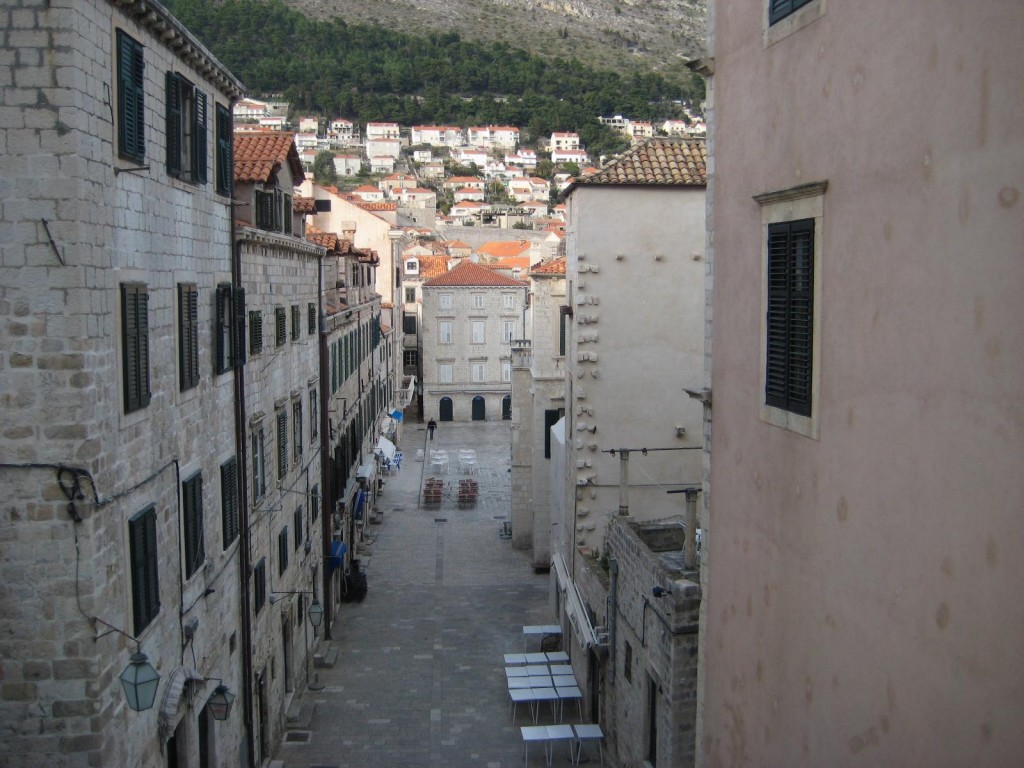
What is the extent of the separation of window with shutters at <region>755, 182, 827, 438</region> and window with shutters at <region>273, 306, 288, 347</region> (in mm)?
11417

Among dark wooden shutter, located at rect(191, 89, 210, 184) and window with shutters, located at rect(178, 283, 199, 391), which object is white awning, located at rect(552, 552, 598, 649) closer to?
window with shutters, located at rect(178, 283, 199, 391)

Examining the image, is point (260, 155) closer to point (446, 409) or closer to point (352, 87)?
point (446, 409)

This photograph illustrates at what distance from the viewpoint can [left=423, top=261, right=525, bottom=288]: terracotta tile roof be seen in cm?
6078

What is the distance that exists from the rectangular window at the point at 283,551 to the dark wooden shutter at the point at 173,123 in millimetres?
9033

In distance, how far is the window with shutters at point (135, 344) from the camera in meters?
9.76

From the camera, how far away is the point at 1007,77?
5430mm

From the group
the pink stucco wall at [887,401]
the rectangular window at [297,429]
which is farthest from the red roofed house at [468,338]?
the pink stucco wall at [887,401]

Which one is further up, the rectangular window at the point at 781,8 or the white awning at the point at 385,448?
the rectangular window at the point at 781,8

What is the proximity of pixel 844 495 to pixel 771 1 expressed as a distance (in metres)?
4.51

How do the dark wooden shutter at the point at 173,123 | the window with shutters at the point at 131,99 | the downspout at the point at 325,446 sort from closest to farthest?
the window with shutters at the point at 131,99
the dark wooden shutter at the point at 173,123
the downspout at the point at 325,446

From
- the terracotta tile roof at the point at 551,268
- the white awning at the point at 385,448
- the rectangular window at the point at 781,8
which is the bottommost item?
the white awning at the point at 385,448

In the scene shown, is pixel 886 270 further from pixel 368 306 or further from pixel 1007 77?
pixel 368 306

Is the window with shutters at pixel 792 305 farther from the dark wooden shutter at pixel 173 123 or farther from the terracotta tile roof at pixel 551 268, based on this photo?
the terracotta tile roof at pixel 551 268

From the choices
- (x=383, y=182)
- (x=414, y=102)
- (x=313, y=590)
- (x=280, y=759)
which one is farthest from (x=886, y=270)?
(x=414, y=102)
